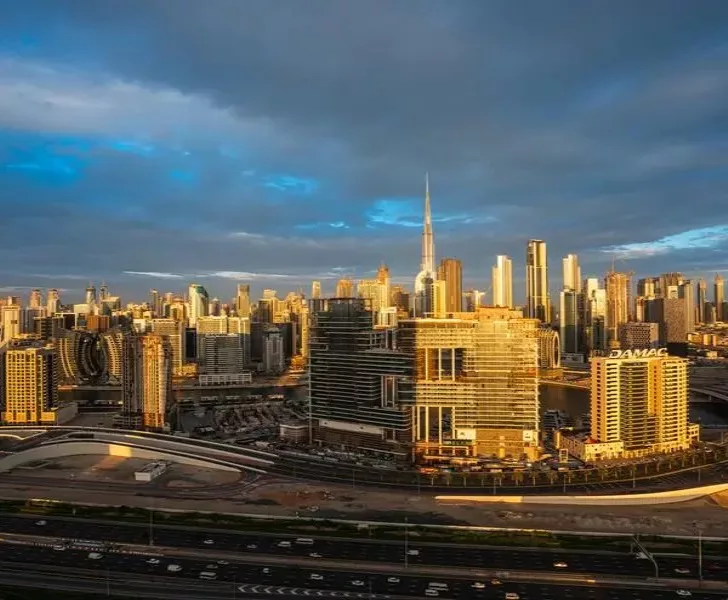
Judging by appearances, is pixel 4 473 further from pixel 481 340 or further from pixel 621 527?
pixel 621 527

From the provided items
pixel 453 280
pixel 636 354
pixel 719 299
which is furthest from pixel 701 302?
pixel 636 354

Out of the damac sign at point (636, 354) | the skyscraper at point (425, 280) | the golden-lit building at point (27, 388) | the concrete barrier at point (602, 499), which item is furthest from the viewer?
the skyscraper at point (425, 280)

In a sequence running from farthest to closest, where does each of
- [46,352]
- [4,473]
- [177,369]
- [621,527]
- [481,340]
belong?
1. [177,369]
2. [46,352]
3. [481,340]
4. [4,473]
5. [621,527]

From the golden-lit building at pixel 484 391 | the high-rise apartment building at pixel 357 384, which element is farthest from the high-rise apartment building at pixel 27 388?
the golden-lit building at pixel 484 391

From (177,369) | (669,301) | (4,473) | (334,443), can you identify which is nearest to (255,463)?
(334,443)

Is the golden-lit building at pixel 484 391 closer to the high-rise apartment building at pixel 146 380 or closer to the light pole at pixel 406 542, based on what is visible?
the light pole at pixel 406 542

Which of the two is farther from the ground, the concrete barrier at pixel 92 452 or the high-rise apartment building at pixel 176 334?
the high-rise apartment building at pixel 176 334

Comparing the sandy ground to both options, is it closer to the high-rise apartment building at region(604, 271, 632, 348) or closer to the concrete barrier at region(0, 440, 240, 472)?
the concrete barrier at region(0, 440, 240, 472)

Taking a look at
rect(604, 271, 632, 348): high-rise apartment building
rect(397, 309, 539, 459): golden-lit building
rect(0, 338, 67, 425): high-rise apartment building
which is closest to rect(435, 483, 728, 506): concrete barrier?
rect(397, 309, 539, 459): golden-lit building
